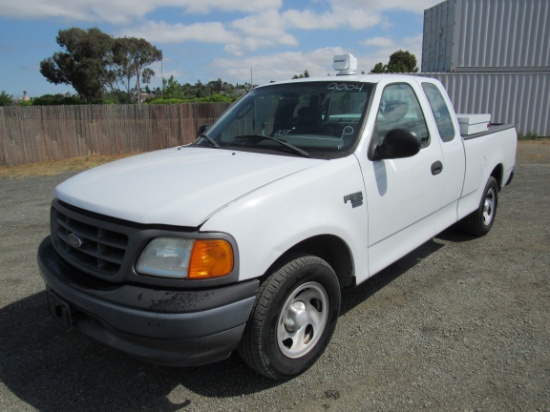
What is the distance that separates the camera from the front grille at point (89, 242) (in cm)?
232

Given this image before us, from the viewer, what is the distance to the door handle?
3742mm

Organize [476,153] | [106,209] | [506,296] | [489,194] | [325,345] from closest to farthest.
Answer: [106,209]
[325,345]
[506,296]
[476,153]
[489,194]

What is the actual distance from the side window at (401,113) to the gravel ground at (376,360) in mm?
1407

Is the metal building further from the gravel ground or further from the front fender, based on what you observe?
the front fender

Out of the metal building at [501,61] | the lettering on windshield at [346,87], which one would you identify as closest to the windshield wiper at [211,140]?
the lettering on windshield at [346,87]

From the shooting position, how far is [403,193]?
3348 mm

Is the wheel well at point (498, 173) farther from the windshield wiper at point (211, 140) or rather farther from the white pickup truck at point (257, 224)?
the windshield wiper at point (211, 140)

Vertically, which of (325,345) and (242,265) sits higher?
(242,265)

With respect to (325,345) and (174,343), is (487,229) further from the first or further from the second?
(174,343)

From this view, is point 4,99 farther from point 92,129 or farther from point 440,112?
point 440,112

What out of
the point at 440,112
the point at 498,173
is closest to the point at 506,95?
the point at 498,173

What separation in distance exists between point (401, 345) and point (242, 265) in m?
1.53

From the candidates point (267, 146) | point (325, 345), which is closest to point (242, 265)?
point (325, 345)

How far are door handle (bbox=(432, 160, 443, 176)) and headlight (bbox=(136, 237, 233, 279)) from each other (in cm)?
229
